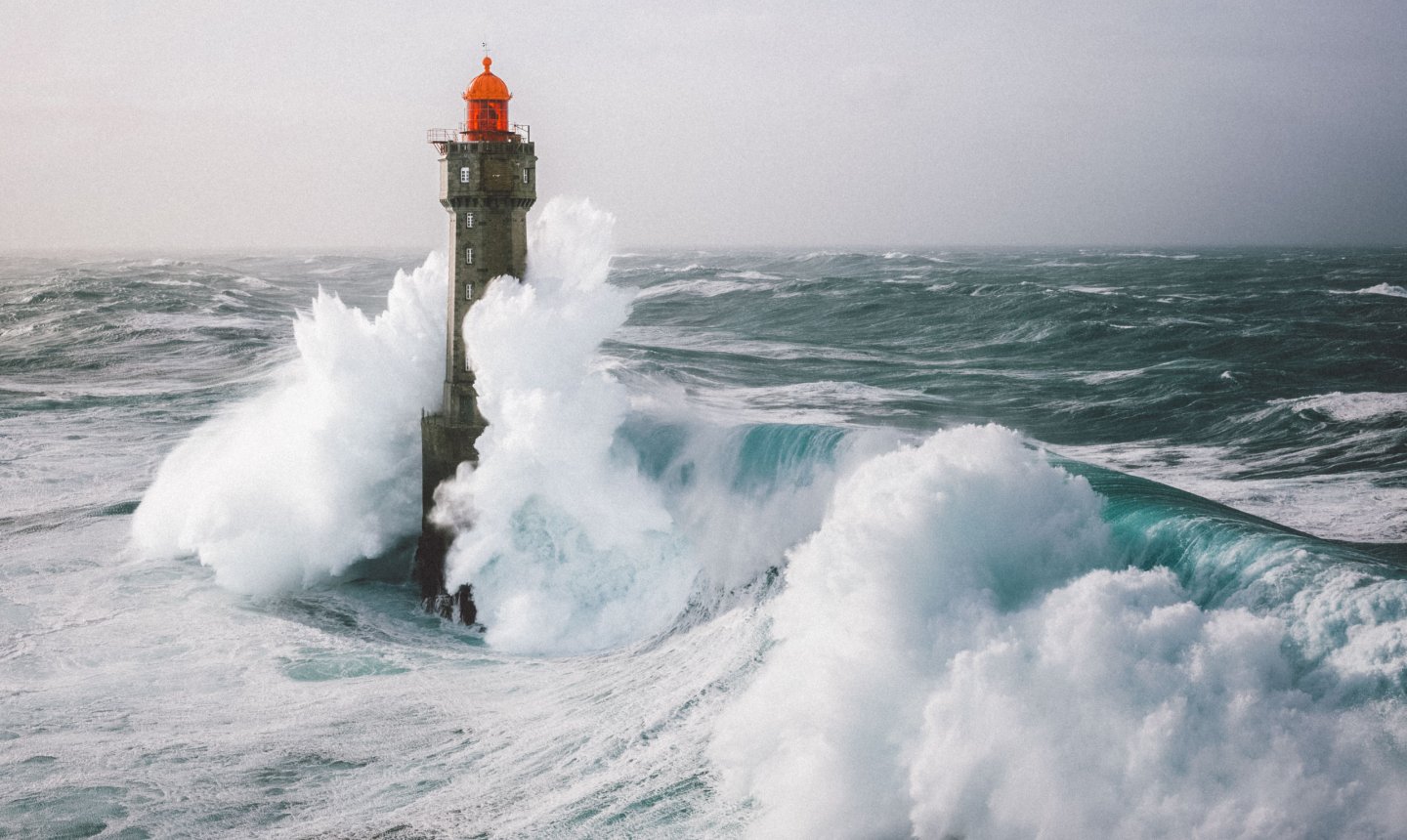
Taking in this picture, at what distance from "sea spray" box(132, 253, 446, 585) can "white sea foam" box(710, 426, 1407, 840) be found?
877 centimetres

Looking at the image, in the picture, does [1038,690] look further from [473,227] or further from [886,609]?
[473,227]

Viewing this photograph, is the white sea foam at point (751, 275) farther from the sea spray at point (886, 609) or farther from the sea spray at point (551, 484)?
the sea spray at point (886, 609)

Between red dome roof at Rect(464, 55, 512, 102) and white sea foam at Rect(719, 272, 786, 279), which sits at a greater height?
red dome roof at Rect(464, 55, 512, 102)

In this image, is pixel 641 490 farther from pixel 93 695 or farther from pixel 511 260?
pixel 93 695

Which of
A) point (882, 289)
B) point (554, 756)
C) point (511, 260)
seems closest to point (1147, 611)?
point (554, 756)

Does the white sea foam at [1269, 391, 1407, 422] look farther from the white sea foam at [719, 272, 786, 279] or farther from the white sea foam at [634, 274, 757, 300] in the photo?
the white sea foam at [719, 272, 786, 279]

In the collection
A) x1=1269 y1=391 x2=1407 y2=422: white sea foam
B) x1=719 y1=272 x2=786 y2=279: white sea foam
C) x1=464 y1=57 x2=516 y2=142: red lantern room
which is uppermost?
x1=464 y1=57 x2=516 y2=142: red lantern room

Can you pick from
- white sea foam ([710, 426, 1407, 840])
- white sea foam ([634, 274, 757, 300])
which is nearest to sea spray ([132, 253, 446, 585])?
white sea foam ([710, 426, 1407, 840])

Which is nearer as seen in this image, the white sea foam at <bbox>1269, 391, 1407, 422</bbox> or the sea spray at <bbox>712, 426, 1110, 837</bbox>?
the sea spray at <bbox>712, 426, 1110, 837</bbox>

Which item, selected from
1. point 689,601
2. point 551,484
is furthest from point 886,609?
point 551,484

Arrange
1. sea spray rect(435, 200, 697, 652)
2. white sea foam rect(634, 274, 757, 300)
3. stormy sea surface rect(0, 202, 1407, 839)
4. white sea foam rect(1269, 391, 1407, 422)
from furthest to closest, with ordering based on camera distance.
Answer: white sea foam rect(634, 274, 757, 300)
white sea foam rect(1269, 391, 1407, 422)
sea spray rect(435, 200, 697, 652)
stormy sea surface rect(0, 202, 1407, 839)

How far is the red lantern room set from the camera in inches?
632

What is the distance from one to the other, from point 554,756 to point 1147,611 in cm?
579

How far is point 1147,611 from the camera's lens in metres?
9.16
